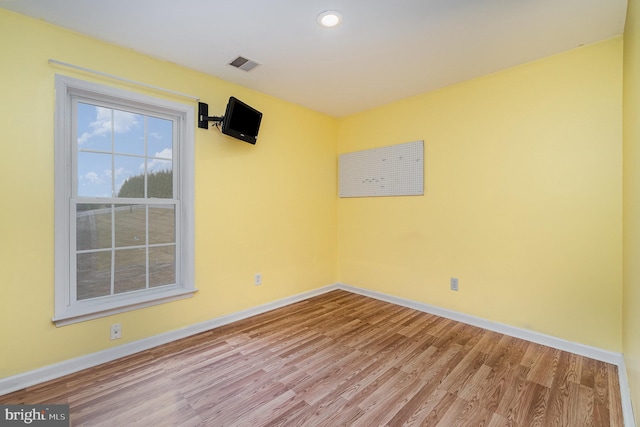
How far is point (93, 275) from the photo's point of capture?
226 cm

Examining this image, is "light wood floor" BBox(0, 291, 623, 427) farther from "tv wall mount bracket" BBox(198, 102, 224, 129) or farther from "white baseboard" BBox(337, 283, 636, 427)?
"tv wall mount bracket" BBox(198, 102, 224, 129)

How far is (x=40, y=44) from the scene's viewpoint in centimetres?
195

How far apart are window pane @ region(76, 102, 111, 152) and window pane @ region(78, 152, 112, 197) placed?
0.07 metres

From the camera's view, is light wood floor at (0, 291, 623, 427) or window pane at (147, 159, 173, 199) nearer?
light wood floor at (0, 291, 623, 427)

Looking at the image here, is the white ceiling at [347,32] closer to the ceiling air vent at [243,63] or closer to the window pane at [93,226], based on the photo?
the ceiling air vent at [243,63]

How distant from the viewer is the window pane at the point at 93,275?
2.20 metres

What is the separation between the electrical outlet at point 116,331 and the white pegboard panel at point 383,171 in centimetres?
291

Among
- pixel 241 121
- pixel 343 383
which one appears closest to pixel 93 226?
pixel 241 121

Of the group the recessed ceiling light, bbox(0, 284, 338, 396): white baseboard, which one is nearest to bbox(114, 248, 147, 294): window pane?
bbox(0, 284, 338, 396): white baseboard

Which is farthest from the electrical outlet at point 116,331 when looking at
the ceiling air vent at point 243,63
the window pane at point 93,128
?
the ceiling air vent at point 243,63

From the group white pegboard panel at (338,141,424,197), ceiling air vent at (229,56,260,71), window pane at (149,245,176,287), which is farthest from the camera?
white pegboard panel at (338,141,424,197)

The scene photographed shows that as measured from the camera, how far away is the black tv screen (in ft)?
8.86

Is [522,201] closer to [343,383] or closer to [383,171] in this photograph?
[383,171]

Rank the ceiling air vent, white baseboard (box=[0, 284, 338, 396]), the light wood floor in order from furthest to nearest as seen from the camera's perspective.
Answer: the ceiling air vent < white baseboard (box=[0, 284, 338, 396]) < the light wood floor
